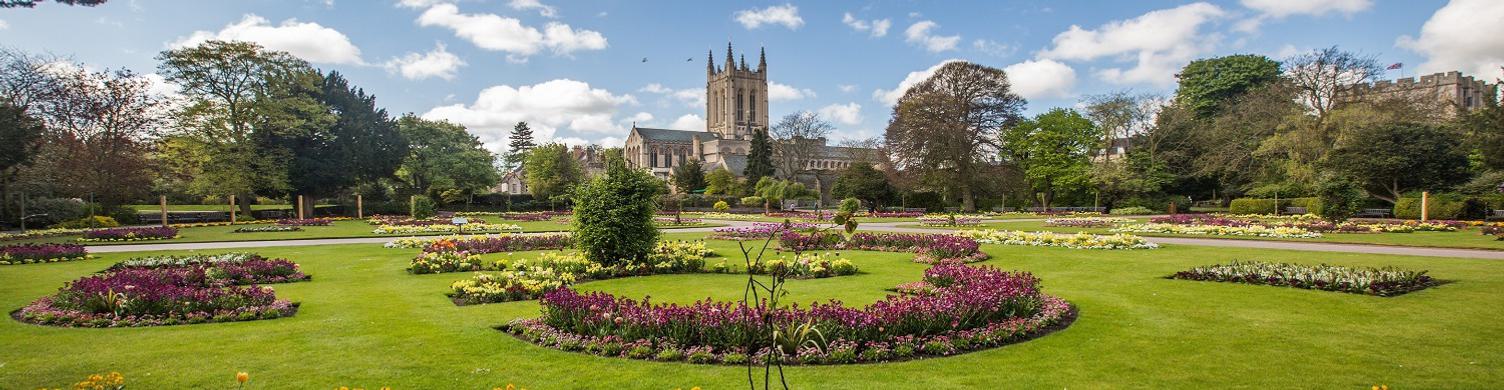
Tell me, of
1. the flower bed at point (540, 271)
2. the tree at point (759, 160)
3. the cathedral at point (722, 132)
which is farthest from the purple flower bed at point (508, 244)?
the cathedral at point (722, 132)

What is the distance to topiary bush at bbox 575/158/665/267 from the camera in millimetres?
12875

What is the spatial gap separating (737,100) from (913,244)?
10901 cm

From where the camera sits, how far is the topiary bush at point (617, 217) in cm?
1288

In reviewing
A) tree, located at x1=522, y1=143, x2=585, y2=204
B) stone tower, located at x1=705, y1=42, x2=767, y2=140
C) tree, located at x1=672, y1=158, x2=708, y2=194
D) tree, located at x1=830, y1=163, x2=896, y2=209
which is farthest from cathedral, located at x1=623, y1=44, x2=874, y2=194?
tree, located at x1=830, y1=163, x2=896, y2=209

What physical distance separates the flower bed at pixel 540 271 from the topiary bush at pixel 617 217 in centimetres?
30

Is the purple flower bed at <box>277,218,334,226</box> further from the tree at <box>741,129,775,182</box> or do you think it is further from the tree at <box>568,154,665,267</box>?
the tree at <box>741,129,775,182</box>

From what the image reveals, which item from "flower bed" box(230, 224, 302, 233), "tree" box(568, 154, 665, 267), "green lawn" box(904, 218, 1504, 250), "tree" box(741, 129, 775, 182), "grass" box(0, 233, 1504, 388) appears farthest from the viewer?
"tree" box(741, 129, 775, 182)

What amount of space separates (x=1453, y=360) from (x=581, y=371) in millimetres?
7200

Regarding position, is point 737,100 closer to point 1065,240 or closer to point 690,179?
point 690,179

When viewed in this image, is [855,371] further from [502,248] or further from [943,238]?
[502,248]

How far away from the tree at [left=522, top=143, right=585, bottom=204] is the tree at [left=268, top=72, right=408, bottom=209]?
11282 millimetres

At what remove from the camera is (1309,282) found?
9.68 m

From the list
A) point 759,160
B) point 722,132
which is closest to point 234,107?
point 759,160

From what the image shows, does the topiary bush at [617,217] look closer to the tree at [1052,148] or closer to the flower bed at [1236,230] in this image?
the flower bed at [1236,230]
